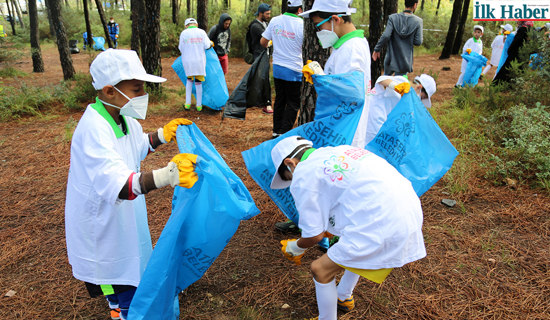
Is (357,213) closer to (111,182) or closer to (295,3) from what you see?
(111,182)

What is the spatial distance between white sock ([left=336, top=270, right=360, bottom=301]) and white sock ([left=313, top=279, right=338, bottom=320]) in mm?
271

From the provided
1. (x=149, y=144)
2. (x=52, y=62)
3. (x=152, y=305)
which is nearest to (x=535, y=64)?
(x=149, y=144)

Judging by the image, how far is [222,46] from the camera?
6.89 metres

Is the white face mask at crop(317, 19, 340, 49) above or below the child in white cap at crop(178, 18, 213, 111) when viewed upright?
above

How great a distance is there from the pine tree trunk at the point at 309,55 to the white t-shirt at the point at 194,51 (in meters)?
2.94

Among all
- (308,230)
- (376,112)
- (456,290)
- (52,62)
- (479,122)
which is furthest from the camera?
(52,62)

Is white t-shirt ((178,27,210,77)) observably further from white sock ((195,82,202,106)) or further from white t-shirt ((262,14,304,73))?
white t-shirt ((262,14,304,73))

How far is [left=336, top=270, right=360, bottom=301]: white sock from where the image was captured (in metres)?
2.10

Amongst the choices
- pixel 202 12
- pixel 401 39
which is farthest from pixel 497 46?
pixel 202 12

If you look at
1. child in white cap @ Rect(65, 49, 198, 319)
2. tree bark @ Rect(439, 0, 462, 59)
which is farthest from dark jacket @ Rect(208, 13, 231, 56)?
tree bark @ Rect(439, 0, 462, 59)

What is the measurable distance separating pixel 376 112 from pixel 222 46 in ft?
15.3

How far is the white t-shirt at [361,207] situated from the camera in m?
1.60

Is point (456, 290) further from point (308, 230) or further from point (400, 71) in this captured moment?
point (400, 71)

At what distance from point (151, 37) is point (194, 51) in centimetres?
176
